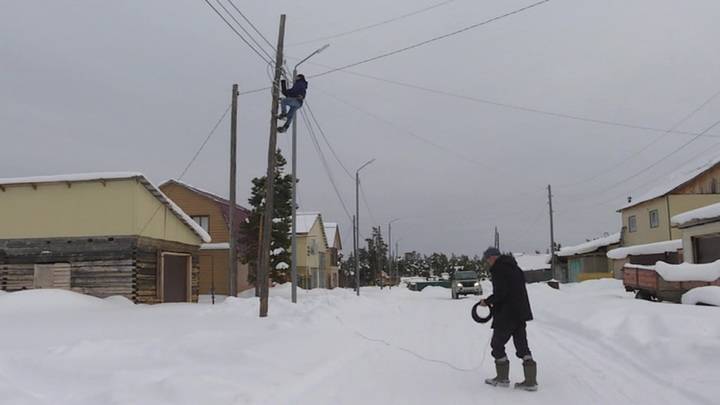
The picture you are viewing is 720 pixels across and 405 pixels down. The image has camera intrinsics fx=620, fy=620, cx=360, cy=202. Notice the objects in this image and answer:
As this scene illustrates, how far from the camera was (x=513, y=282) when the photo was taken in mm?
8039

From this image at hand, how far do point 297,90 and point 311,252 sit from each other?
41.2m

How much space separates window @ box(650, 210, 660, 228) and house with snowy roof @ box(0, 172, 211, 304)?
34.7m

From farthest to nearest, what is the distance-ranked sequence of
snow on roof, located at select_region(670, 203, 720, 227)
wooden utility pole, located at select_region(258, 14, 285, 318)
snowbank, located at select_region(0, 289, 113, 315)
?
1. snow on roof, located at select_region(670, 203, 720, 227)
2. snowbank, located at select_region(0, 289, 113, 315)
3. wooden utility pole, located at select_region(258, 14, 285, 318)

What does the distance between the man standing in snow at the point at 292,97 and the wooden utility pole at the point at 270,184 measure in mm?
244

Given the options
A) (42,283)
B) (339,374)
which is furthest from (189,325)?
(42,283)

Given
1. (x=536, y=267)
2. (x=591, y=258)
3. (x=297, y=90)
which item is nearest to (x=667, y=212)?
(x=591, y=258)

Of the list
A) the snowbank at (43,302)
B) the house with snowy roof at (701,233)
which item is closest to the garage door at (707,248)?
the house with snowy roof at (701,233)

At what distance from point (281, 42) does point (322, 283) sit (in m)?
48.3

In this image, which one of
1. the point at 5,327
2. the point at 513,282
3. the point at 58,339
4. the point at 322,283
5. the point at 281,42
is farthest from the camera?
the point at 322,283

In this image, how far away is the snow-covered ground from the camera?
22.6 feet

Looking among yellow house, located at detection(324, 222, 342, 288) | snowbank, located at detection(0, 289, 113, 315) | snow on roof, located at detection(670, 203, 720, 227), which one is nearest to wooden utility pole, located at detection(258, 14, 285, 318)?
snowbank, located at detection(0, 289, 113, 315)

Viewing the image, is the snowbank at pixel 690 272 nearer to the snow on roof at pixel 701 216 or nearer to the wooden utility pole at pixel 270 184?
the snow on roof at pixel 701 216

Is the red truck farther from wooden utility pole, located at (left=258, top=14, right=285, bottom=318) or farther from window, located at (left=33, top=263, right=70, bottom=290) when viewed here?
window, located at (left=33, top=263, right=70, bottom=290)

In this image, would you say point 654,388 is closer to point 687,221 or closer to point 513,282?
point 513,282
